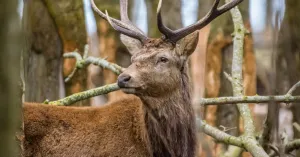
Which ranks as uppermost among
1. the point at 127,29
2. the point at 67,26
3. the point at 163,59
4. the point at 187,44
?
the point at 67,26

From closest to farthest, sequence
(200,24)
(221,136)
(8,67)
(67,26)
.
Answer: (8,67) → (200,24) → (221,136) → (67,26)

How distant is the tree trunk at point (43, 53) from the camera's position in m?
10.5

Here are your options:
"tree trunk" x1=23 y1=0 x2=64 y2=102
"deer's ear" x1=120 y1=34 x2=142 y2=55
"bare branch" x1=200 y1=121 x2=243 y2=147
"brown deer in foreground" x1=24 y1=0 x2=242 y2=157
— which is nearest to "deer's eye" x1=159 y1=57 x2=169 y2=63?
"brown deer in foreground" x1=24 y1=0 x2=242 y2=157

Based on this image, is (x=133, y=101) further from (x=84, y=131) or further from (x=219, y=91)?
(x=219, y=91)

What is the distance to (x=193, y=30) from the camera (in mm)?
5770

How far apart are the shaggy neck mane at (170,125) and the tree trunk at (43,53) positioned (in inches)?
197

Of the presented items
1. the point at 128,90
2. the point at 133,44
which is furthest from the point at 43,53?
the point at 128,90

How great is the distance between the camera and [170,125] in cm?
562

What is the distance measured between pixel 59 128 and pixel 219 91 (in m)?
6.63

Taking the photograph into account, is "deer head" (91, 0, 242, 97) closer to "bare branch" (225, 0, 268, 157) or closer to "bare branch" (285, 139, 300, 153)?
"bare branch" (225, 0, 268, 157)

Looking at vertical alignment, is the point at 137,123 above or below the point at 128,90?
below

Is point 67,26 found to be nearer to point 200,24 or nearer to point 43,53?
point 43,53

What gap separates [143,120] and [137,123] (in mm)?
77

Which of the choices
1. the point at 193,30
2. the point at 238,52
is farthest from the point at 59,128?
the point at 238,52
